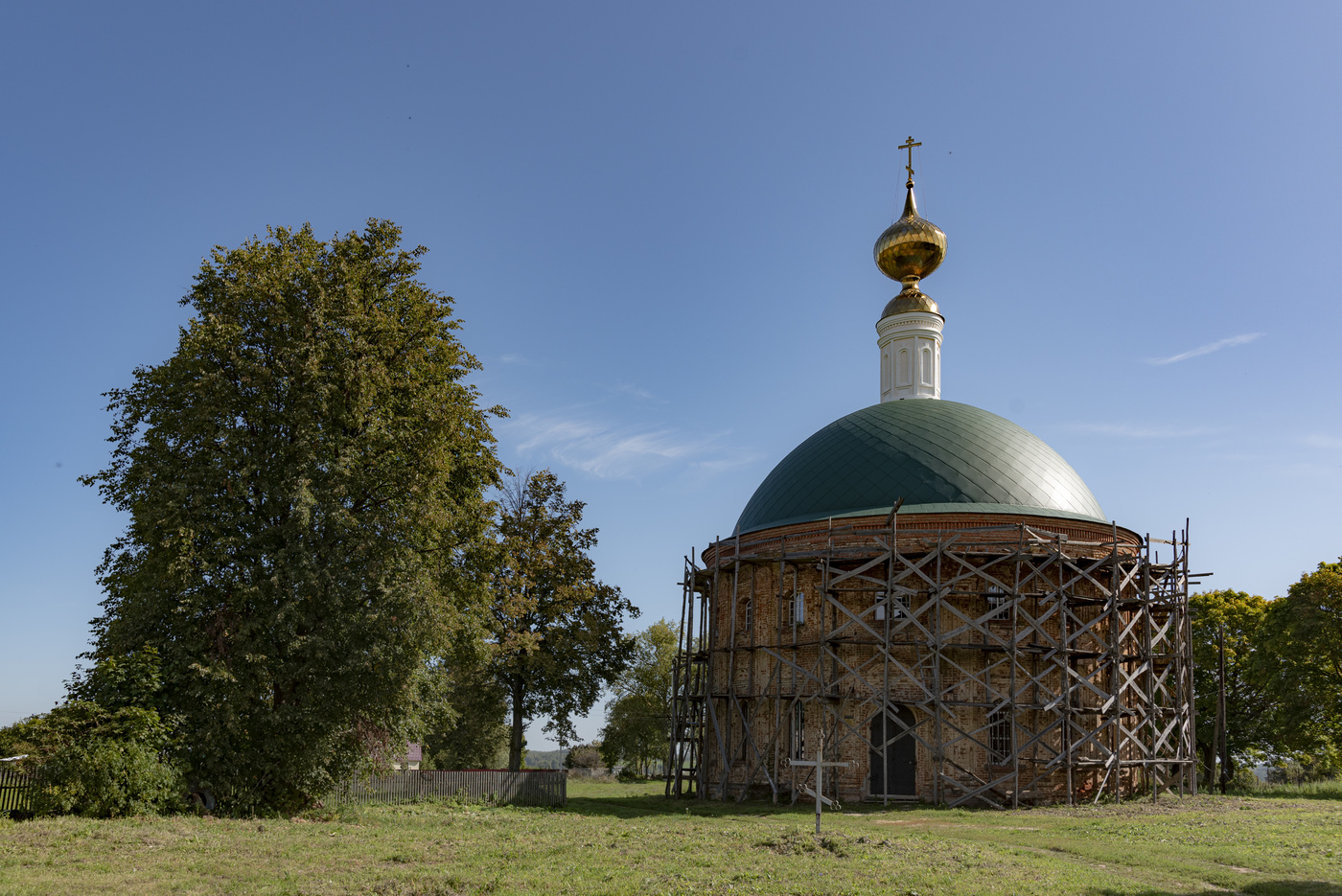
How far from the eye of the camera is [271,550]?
61.3 ft

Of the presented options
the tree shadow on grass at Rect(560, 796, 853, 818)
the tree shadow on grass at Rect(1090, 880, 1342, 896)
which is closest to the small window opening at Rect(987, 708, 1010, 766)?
the tree shadow on grass at Rect(560, 796, 853, 818)

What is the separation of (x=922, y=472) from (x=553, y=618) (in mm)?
12224

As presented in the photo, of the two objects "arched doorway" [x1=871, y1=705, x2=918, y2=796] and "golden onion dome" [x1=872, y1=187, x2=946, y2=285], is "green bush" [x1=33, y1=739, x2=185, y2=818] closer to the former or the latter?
"arched doorway" [x1=871, y1=705, x2=918, y2=796]

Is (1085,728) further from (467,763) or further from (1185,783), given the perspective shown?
(467,763)

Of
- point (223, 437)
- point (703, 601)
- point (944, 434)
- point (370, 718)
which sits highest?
point (944, 434)

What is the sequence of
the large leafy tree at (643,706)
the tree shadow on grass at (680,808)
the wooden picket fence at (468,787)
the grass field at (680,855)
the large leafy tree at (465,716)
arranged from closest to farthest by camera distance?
1. the grass field at (680,855)
2. the tree shadow on grass at (680,808)
3. the large leafy tree at (465,716)
4. the wooden picket fence at (468,787)
5. the large leafy tree at (643,706)

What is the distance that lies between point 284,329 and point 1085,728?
18.1 m

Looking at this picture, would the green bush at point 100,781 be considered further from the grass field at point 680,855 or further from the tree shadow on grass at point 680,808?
the tree shadow on grass at point 680,808

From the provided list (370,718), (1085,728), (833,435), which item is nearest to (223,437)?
(370,718)

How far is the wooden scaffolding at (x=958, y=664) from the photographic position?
2138 cm

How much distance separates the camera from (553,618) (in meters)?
30.5

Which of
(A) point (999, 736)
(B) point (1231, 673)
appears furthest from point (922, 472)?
(B) point (1231, 673)

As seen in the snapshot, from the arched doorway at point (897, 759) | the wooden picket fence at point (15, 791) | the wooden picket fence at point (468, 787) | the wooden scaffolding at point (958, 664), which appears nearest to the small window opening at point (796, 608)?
the wooden scaffolding at point (958, 664)

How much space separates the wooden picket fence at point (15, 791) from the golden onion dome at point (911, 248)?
24522mm
